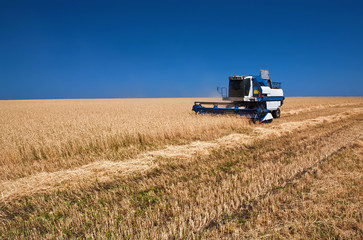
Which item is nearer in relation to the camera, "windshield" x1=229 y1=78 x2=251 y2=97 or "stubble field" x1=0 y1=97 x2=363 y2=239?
"stubble field" x1=0 y1=97 x2=363 y2=239

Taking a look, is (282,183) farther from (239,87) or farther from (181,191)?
(239,87)

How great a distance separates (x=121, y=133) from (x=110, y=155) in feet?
4.42

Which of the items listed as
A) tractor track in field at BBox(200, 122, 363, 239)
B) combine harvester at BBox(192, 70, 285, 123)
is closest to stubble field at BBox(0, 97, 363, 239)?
tractor track in field at BBox(200, 122, 363, 239)

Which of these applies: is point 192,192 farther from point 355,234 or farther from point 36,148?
point 36,148

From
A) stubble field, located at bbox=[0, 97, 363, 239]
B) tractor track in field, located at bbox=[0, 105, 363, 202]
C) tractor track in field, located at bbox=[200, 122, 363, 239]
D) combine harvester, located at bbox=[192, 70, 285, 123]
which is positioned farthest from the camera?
combine harvester, located at bbox=[192, 70, 285, 123]

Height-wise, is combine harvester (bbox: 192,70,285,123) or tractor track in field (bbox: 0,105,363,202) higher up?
combine harvester (bbox: 192,70,285,123)

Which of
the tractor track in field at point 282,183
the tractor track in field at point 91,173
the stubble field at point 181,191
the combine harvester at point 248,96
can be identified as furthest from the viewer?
the combine harvester at point 248,96

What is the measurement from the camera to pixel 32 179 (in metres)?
3.56

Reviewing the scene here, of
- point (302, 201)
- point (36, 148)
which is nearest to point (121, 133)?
point (36, 148)

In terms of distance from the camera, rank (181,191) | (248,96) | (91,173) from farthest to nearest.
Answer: (248,96), (91,173), (181,191)

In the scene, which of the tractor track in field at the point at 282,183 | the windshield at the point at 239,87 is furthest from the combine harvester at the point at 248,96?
the tractor track in field at the point at 282,183

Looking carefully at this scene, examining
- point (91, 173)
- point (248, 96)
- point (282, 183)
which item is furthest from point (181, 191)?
point (248, 96)

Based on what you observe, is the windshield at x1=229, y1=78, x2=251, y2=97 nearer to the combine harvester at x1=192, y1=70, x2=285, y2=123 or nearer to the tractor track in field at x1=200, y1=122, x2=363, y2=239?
the combine harvester at x1=192, y1=70, x2=285, y2=123

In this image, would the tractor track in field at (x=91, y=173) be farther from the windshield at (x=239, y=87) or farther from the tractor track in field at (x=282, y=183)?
the windshield at (x=239, y=87)
